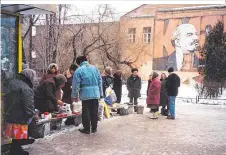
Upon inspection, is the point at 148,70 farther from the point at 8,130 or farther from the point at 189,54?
the point at 8,130

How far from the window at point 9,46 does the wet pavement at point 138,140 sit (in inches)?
50.1

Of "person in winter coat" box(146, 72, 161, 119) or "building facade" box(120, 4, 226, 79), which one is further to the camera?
"building facade" box(120, 4, 226, 79)

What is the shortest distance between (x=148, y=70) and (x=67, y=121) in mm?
18699

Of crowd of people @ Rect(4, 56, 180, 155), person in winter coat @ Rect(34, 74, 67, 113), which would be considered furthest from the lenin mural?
person in winter coat @ Rect(34, 74, 67, 113)

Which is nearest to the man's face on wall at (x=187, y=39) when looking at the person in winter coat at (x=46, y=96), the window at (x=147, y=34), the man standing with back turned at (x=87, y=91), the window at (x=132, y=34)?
the window at (x=147, y=34)

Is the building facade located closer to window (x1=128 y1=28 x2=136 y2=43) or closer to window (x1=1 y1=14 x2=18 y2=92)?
window (x1=128 y1=28 x2=136 y2=43)

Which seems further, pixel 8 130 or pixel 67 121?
pixel 67 121

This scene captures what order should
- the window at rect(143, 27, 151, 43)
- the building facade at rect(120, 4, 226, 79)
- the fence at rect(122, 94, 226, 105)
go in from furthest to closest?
the window at rect(143, 27, 151, 43)
the building facade at rect(120, 4, 226, 79)
the fence at rect(122, 94, 226, 105)

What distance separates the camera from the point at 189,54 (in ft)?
78.6

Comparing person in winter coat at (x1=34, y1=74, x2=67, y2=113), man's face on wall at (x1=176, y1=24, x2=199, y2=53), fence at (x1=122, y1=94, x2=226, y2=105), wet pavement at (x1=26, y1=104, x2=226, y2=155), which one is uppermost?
man's face on wall at (x1=176, y1=24, x2=199, y2=53)

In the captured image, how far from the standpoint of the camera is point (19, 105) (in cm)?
466

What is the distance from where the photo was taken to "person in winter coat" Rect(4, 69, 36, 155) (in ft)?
15.2

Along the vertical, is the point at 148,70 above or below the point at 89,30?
below

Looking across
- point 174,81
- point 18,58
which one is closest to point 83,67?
point 18,58
